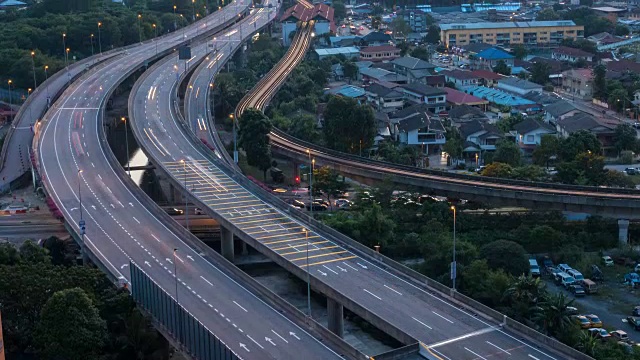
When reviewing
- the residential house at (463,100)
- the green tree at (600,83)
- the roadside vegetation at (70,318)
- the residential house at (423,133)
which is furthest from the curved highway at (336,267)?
the green tree at (600,83)

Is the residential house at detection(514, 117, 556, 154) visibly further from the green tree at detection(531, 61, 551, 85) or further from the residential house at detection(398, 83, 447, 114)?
the green tree at detection(531, 61, 551, 85)

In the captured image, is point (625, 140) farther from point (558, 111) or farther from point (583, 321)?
→ point (583, 321)

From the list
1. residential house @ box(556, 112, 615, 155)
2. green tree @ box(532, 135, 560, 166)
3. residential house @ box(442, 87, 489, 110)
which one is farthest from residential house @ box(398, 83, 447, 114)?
green tree @ box(532, 135, 560, 166)

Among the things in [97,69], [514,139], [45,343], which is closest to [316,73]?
[97,69]

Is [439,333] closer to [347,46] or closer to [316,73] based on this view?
[316,73]

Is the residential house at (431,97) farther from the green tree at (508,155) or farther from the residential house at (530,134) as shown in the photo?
the green tree at (508,155)

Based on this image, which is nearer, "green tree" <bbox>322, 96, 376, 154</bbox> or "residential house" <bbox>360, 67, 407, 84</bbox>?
"green tree" <bbox>322, 96, 376, 154</bbox>

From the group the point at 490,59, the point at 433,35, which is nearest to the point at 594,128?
the point at 490,59
